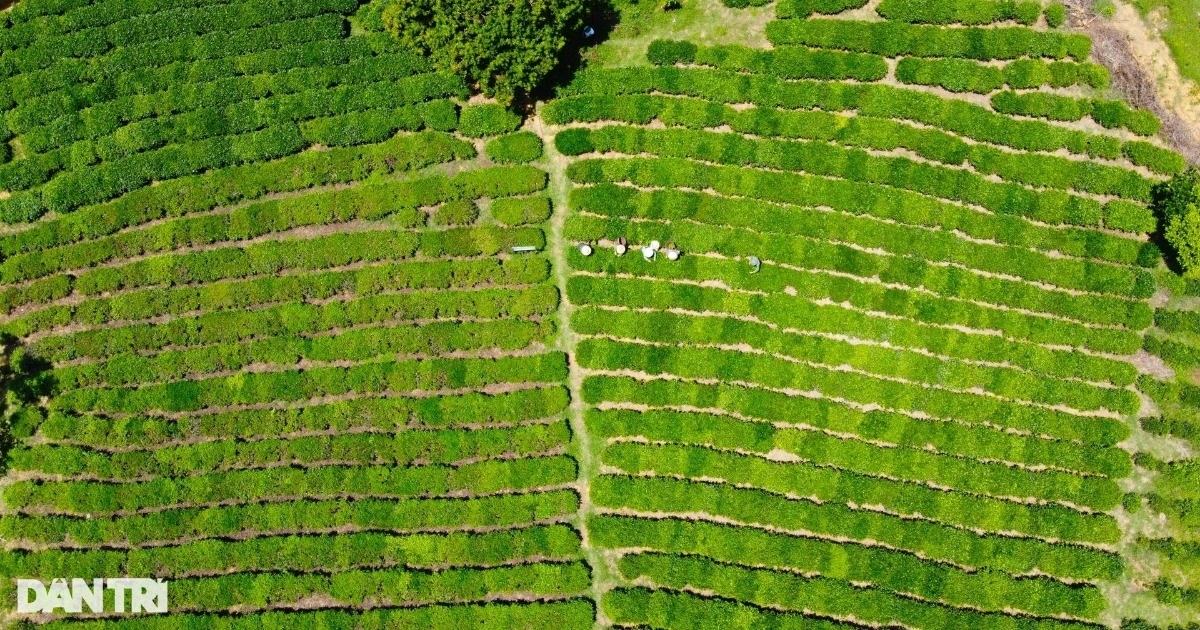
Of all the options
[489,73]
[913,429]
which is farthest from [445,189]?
[913,429]

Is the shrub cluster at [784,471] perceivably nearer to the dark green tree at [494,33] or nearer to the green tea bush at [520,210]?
the green tea bush at [520,210]

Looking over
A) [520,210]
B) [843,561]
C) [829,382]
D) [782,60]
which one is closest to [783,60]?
[782,60]

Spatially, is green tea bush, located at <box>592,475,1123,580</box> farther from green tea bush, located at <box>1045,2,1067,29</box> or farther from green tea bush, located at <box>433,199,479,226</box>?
green tea bush, located at <box>1045,2,1067,29</box>

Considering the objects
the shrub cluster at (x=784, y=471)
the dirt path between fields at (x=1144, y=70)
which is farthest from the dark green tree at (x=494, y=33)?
the dirt path between fields at (x=1144, y=70)

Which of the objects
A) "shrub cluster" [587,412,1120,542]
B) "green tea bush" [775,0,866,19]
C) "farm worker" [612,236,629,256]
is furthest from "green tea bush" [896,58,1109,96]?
"shrub cluster" [587,412,1120,542]

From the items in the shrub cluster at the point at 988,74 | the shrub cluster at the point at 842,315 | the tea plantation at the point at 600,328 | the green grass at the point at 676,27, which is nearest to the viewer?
the tea plantation at the point at 600,328

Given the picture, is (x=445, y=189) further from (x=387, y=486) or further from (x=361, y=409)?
(x=387, y=486)
